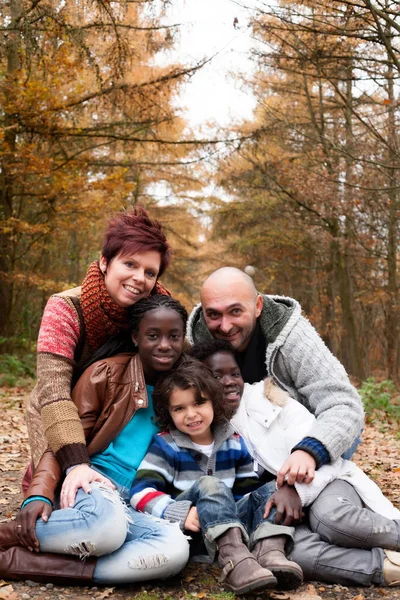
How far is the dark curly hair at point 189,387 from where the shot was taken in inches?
128

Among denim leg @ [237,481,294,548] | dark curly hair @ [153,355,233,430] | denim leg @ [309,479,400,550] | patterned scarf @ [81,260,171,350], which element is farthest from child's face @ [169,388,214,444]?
denim leg @ [309,479,400,550]

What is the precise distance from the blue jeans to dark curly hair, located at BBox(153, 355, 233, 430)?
40cm

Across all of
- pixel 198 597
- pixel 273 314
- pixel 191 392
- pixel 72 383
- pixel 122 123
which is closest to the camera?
pixel 198 597

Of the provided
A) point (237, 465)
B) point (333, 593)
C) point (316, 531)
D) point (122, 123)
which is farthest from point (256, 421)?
point (122, 123)

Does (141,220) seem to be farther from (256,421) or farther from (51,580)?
(51,580)

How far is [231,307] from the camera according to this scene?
3771 millimetres

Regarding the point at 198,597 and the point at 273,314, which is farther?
the point at 273,314

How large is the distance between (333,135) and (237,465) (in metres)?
10.9

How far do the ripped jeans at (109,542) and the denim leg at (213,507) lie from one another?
17cm

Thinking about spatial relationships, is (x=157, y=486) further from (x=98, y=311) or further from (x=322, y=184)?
(x=322, y=184)

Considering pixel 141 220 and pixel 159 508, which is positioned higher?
pixel 141 220

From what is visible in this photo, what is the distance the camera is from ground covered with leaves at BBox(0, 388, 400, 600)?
9.06 ft

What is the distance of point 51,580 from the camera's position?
286cm

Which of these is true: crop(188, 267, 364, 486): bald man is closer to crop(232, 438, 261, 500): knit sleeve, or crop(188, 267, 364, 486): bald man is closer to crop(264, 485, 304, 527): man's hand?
crop(264, 485, 304, 527): man's hand
